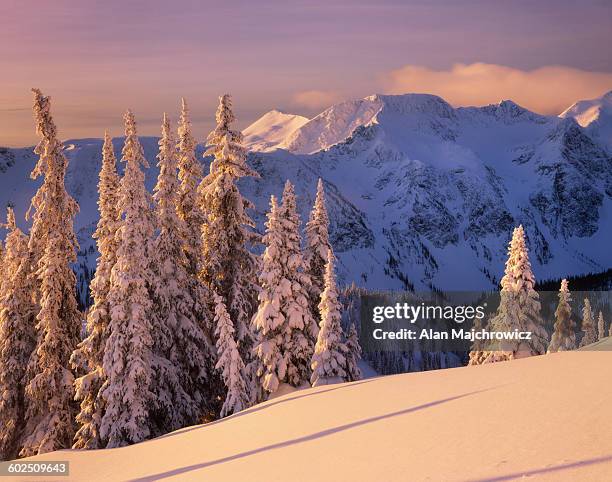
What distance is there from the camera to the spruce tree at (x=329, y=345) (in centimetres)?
3002

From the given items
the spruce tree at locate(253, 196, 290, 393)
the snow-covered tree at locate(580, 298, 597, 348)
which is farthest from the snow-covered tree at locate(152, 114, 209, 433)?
the snow-covered tree at locate(580, 298, 597, 348)

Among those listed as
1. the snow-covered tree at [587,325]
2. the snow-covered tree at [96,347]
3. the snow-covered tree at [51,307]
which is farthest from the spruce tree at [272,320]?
the snow-covered tree at [587,325]

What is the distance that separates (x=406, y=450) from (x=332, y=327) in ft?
64.0

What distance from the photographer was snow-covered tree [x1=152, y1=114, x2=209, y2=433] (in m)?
28.2

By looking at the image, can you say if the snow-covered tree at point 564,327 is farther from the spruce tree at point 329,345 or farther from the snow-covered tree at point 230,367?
the snow-covered tree at point 230,367

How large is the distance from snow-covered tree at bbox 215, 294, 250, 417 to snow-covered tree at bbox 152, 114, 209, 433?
240 cm

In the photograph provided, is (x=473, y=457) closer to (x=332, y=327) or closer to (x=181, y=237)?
(x=332, y=327)

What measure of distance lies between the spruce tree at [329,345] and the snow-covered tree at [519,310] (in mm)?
12327

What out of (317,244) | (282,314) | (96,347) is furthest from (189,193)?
(96,347)

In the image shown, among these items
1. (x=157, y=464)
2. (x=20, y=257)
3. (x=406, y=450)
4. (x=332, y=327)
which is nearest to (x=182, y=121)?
(x=20, y=257)

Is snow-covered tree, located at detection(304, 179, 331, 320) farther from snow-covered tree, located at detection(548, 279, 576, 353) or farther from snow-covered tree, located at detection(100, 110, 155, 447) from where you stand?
snow-covered tree, located at detection(548, 279, 576, 353)

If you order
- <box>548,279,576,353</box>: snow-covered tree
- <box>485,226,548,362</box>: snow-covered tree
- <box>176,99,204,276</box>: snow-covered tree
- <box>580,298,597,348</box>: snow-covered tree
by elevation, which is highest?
<box>176,99,204,276</box>: snow-covered tree

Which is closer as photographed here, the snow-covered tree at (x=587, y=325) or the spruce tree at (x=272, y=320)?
the spruce tree at (x=272, y=320)

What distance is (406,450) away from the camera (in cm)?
1150
